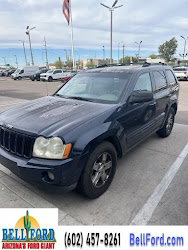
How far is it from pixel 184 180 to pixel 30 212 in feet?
7.78

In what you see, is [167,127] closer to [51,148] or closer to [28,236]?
[51,148]

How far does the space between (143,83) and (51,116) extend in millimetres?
1913

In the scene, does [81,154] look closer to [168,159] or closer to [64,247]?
[64,247]

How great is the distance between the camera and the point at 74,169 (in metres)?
2.24

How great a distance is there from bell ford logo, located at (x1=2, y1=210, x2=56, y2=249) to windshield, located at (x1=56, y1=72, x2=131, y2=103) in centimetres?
196

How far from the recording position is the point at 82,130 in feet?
7.57

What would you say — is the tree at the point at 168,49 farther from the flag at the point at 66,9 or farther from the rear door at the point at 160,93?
the rear door at the point at 160,93

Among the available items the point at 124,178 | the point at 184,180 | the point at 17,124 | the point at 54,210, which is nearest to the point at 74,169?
the point at 54,210

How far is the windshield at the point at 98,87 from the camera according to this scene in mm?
3172

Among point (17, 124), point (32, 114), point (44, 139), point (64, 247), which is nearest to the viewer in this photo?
point (64, 247)

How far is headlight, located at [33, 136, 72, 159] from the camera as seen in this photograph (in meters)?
2.19

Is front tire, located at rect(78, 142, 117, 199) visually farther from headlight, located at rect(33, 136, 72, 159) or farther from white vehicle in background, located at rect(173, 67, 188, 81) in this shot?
white vehicle in background, located at rect(173, 67, 188, 81)

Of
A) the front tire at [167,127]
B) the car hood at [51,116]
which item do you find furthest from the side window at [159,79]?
the car hood at [51,116]

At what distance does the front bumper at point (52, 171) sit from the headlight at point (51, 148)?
58mm
